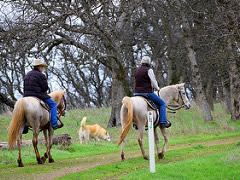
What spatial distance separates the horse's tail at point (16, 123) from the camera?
350 inches

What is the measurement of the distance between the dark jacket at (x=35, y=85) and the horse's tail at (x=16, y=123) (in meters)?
0.69

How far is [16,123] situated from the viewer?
29.3 ft

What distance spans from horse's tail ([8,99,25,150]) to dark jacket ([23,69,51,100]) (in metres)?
0.69

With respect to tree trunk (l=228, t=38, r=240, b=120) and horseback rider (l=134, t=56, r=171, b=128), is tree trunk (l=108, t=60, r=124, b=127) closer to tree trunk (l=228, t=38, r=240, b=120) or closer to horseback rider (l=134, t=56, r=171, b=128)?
tree trunk (l=228, t=38, r=240, b=120)

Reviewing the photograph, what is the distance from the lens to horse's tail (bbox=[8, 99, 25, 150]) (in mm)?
8883

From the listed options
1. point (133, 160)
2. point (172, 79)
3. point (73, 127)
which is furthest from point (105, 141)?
point (172, 79)

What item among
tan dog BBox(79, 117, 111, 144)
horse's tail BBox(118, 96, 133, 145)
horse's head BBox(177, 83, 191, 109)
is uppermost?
horse's head BBox(177, 83, 191, 109)

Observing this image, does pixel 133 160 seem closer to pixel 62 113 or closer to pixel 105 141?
pixel 62 113

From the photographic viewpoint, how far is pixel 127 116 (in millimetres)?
9297

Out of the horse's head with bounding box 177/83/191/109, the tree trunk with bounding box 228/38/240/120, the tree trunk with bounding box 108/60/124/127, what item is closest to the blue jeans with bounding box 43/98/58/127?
the horse's head with bounding box 177/83/191/109

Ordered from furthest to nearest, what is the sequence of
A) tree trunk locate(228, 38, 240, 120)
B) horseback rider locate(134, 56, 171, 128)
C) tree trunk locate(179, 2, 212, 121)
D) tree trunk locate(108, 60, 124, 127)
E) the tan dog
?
tree trunk locate(179, 2, 212, 121), tree trunk locate(108, 60, 124, 127), tree trunk locate(228, 38, 240, 120), the tan dog, horseback rider locate(134, 56, 171, 128)

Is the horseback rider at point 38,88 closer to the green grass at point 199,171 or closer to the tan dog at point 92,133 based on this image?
the green grass at point 199,171

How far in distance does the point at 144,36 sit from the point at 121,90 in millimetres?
6422

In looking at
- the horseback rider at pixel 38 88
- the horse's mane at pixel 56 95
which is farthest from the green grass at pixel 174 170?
the horse's mane at pixel 56 95
